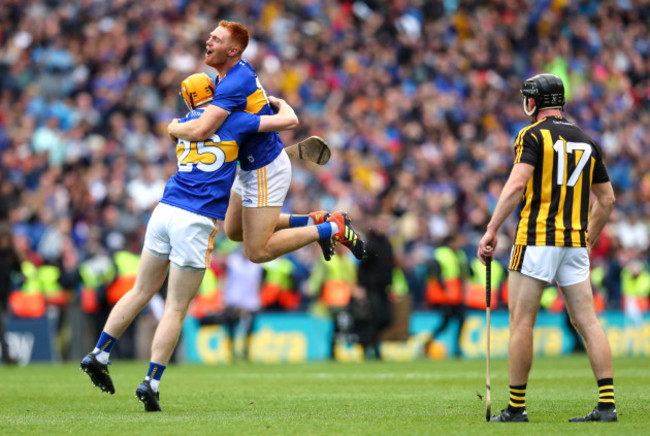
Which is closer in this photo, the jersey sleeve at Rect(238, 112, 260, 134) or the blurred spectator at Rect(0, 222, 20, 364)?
the jersey sleeve at Rect(238, 112, 260, 134)

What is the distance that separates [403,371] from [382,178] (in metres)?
9.37

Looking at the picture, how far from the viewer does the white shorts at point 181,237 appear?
8602mm

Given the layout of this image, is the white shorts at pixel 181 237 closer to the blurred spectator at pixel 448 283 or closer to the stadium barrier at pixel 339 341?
the stadium barrier at pixel 339 341

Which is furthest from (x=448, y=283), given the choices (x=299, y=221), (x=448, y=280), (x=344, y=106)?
(x=299, y=221)

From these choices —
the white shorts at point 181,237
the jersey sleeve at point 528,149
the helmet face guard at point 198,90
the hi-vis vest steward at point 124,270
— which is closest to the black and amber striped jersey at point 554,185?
the jersey sleeve at point 528,149

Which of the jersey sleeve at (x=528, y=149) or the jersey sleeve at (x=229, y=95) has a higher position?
the jersey sleeve at (x=229, y=95)

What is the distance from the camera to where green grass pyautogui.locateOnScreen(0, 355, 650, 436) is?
24.7 ft

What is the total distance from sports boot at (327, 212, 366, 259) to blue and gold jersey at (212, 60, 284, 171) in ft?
2.68

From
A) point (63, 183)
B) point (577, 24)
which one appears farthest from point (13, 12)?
point (577, 24)

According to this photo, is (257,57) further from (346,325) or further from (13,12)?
(346,325)

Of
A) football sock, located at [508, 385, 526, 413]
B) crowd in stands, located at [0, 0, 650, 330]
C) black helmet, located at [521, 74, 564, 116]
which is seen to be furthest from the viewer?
crowd in stands, located at [0, 0, 650, 330]

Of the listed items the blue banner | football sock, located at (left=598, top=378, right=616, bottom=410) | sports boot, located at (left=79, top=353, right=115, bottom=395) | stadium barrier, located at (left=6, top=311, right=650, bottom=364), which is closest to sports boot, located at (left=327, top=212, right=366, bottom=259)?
sports boot, located at (left=79, top=353, right=115, bottom=395)

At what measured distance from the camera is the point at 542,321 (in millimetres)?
21641

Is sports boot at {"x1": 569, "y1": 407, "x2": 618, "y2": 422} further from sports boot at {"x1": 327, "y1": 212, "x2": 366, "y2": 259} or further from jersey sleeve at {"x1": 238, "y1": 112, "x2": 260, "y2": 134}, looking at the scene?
jersey sleeve at {"x1": 238, "y1": 112, "x2": 260, "y2": 134}
